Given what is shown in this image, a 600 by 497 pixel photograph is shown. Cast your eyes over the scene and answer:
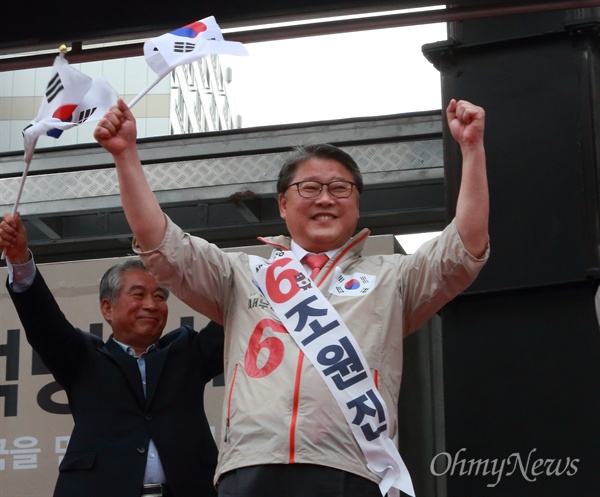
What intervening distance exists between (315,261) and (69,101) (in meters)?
0.92

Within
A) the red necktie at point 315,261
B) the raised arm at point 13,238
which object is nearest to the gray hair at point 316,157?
the red necktie at point 315,261

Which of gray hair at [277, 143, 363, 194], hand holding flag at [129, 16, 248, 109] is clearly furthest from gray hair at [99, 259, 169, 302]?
hand holding flag at [129, 16, 248, 109]

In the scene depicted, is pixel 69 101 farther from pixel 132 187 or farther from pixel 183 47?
pixel 132 187

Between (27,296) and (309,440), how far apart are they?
56.5 inches

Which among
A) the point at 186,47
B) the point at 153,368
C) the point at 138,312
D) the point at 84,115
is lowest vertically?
the point at 153,368

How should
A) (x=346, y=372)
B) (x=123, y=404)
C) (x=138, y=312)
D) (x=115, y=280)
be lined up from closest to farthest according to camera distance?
1. (x=346, y=372)
2. (x=123, y=404)
3. (x=138, y=312)
4. (x=115, y=280)

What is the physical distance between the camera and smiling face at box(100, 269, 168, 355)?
4.12m

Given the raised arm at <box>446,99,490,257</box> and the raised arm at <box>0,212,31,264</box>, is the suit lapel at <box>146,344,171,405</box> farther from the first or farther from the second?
the raised arm at <box>446,99,490,257</box>

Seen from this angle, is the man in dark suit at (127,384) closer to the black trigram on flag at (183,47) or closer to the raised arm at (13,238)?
the raised arm at (13,238)

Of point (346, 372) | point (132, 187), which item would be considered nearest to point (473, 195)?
point (346, 372)

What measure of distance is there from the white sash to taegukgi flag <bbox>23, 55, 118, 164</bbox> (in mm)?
852

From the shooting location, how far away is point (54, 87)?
11.1ft

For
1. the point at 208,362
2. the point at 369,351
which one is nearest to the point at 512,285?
the point at 208,362

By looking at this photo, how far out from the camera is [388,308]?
3016mm
